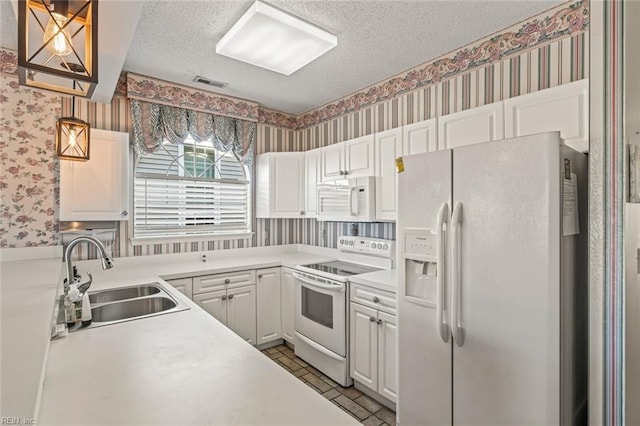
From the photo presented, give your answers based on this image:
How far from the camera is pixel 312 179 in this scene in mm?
3500

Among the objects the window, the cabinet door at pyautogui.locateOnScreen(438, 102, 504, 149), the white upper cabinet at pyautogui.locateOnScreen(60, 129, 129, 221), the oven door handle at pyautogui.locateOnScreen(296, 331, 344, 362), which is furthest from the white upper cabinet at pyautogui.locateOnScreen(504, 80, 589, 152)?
the white upper cabinet at pyautogui.locateOnScreen(60, 129, 129, 221)

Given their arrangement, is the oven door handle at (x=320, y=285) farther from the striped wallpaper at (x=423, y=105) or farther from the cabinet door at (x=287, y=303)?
the striped wallpaper at (x=423, y=105)

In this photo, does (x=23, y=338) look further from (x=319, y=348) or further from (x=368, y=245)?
(x=368, y=245)

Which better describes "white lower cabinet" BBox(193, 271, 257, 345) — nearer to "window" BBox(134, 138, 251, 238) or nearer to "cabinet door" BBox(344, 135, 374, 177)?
A: "window" BBox(134, 138, 251, 238)

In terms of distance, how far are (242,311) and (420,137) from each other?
221 cm

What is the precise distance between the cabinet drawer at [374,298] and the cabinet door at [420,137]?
3.59 feet

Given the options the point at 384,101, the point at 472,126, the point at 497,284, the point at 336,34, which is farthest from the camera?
the point at 384,101

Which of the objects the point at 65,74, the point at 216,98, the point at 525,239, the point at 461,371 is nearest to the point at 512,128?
the point at 525,239

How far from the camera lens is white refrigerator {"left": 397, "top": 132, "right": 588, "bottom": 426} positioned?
1379mm

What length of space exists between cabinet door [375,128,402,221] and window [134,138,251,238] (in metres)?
1.70

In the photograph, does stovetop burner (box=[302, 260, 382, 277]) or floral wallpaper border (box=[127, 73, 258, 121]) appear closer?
stovetop burner (box=[302, 260, 382, 277])

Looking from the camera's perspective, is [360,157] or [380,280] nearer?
[380,280]

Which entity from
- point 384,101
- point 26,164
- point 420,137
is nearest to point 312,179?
point 384,101

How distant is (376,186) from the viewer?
280 centimetres
